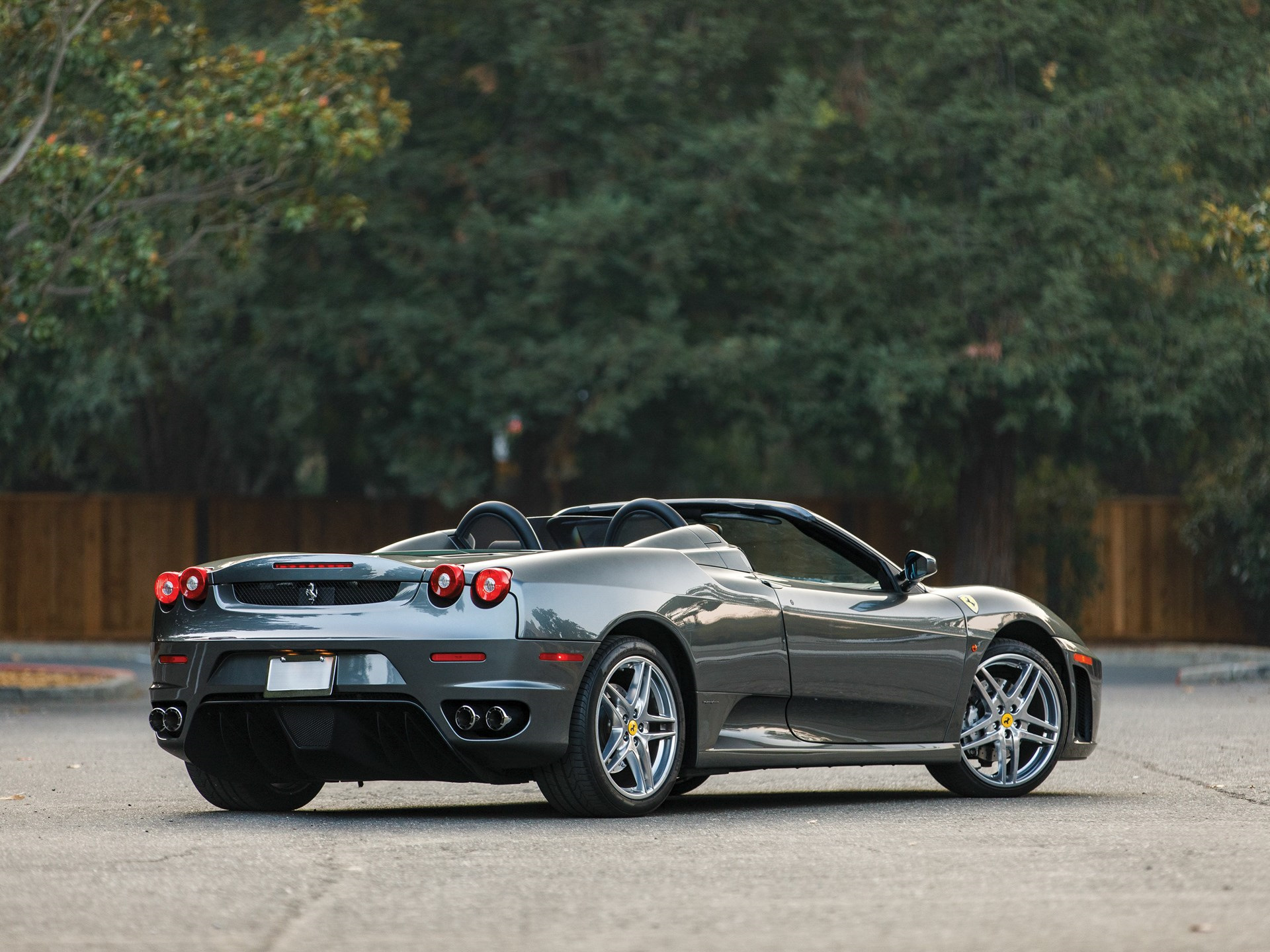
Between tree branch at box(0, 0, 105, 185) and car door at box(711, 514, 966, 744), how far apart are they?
33.1ft

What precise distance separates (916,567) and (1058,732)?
107 cm

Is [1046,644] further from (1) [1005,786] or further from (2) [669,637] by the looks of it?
(2) [669,637]

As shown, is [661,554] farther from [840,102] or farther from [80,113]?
[840,102]

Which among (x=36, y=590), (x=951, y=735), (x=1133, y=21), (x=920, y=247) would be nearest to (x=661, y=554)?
(x=951, y=735)

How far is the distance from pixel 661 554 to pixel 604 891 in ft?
8.28

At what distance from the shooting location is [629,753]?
27.4ft

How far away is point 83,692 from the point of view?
58.6 ft

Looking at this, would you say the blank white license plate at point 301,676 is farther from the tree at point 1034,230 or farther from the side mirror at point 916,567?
the tree at point 1034,230

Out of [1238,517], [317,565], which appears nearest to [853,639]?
[317,565]

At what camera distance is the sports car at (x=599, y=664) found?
8.05 meters

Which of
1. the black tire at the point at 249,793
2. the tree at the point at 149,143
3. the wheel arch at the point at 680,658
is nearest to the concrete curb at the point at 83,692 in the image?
the tree at the point at 149,143

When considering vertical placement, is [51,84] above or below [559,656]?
above

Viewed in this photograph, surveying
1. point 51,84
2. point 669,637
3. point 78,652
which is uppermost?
point 51,84

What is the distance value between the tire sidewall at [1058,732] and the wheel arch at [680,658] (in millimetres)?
1538
